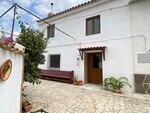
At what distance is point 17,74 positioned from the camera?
15.2 ft

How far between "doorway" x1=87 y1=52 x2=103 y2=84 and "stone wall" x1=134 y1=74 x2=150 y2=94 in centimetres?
312

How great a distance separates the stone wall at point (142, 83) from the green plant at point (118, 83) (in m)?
0.56

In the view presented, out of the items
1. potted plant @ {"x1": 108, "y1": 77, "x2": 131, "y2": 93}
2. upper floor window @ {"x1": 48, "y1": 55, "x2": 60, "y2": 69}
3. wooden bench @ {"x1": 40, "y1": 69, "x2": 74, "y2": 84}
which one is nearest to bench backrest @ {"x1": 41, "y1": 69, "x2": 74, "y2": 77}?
wooden bench @ {"x1": 40, "y1": 69, "x2": 74, "y2": 84}

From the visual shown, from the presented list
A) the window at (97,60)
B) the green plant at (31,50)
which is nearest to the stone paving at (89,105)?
the green plant at (31,50)

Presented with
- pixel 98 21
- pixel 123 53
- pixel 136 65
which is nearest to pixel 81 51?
pixel 98 21

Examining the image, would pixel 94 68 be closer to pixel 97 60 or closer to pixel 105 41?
pixel 97 60

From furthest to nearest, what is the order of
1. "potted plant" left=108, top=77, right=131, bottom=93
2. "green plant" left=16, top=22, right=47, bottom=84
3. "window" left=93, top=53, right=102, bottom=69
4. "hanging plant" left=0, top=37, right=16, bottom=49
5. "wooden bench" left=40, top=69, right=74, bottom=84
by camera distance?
"wooden bench" left=40, top=69, right=74, bottom=84 < "window" left=93, top=53, right=102, bottom=69 < "potted plant" left=108, top=77, right=131, bottom=93 < "green plant" left=16, top=22, right=47, bottom=84 < "hanging plant" left=0, top=37, right=16, bottom=49

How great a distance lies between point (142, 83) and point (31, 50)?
694cm

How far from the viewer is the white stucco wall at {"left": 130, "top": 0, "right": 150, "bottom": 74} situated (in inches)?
342

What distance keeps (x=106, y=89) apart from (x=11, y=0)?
7876 mm

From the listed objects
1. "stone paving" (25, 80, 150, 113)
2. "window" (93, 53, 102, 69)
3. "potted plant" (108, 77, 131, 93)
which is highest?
"window" (93, 53, 102, 69)

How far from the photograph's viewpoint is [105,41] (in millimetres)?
10406

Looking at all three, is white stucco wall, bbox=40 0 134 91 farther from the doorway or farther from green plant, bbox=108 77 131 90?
the doorway

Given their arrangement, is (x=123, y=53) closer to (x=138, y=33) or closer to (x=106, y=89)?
(x=138, y=33)
